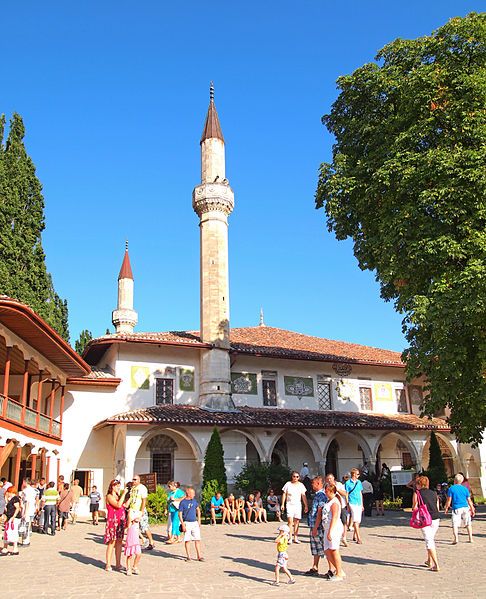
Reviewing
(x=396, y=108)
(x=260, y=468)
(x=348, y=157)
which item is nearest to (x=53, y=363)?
(x=260, y=468)

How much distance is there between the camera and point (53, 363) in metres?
20.5

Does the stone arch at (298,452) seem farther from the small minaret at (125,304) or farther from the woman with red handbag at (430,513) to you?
the woman with red handbag at (430,513)

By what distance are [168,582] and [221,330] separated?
15569mm

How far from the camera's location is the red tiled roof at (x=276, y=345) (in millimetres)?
22844

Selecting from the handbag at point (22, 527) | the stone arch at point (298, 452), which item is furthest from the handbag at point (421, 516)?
the stone arch at point (298, 452)

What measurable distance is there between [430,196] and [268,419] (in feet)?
36.7

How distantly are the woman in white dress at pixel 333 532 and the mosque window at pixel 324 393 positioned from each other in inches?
698

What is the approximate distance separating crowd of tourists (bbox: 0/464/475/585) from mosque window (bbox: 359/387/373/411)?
30.2ft

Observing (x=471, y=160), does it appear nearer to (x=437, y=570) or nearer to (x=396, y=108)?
(x=396, y=108)

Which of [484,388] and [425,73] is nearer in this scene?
[484,388]

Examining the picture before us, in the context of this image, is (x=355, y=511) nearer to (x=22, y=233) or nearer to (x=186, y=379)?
(x=186, y=379)

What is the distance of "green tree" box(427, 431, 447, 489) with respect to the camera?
22531mm

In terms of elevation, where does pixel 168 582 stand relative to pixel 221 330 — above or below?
below

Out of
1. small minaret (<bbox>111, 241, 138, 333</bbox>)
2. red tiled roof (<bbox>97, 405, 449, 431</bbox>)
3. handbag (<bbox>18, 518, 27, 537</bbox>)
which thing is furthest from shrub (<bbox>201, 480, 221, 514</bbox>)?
small minaret (<bbox>111, 241, 138, 333</bbox>)
